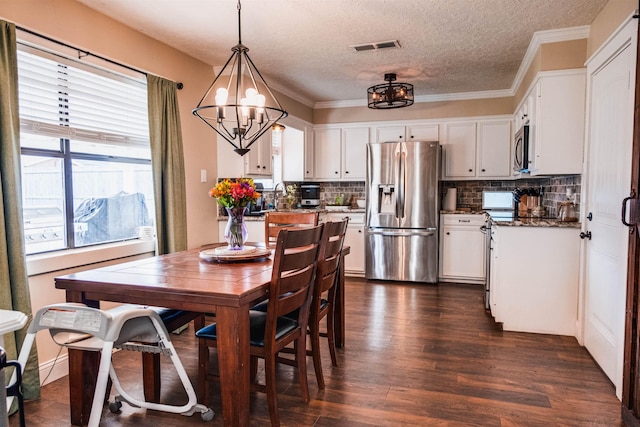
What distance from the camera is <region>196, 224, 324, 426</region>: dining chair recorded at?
1922 millimetres

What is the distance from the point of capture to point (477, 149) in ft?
17.6

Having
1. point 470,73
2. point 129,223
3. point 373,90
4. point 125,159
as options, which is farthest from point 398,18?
point 129,223

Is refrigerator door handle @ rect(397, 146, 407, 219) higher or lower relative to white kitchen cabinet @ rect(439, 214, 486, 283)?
higher

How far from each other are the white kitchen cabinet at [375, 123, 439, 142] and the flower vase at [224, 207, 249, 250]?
11.7 ft

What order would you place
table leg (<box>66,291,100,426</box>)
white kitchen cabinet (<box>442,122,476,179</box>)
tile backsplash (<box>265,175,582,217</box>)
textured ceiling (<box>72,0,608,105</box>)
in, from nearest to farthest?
table leg (<box>66,291,100,426</box>) → textured ceiling (<box>72,0,608,105</box>) → tile backsplash (<box>265,175,582,217</box>) → white kitchen cabinet (<box>442,122,476,179</box>)

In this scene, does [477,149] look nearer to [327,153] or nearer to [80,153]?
[327,153]

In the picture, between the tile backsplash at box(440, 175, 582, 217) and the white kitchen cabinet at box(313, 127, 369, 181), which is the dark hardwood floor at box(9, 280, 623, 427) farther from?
the white kitchen cabinet at box(313, 127, 369, 181)

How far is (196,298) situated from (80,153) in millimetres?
1798

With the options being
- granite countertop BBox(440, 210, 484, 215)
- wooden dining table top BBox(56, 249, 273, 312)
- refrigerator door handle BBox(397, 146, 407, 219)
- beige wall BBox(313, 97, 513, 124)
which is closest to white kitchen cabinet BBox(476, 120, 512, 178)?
beige wall BBox(313, 97, 513, 124)

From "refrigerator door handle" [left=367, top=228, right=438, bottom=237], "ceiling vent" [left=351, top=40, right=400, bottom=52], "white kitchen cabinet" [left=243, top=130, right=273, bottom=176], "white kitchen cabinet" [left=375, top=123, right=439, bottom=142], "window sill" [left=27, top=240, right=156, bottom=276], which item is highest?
"ceiling vent" [left=351, top=40, right=400, bottom=52]

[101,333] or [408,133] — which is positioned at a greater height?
[408,133]

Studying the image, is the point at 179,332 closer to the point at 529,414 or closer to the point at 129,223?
the point at 129,223

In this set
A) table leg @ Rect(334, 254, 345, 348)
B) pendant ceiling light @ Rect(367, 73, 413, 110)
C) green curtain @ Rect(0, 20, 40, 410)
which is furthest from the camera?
pendant ceiling light @ Rect(367, 73, 413, 110)

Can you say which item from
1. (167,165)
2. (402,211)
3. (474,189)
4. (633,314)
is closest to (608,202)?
(633,314)
